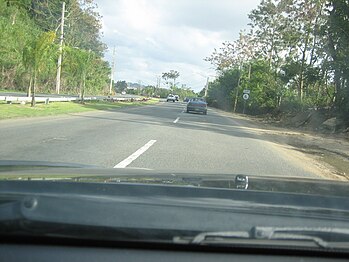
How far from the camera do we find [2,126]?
17266 millimetres

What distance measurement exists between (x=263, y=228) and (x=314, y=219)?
1.06 ft

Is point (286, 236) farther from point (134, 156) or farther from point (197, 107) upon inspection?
point (197, 107)

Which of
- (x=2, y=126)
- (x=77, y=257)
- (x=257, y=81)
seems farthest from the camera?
(x=257, y=81)

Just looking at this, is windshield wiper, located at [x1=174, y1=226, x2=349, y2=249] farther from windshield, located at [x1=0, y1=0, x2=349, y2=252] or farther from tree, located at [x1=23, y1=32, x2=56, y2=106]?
tree, located at [x1=23, y1=32, x2=56, y2=106]

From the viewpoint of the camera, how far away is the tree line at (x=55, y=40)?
44.6 meters

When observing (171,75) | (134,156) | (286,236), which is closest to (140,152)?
(134,156)

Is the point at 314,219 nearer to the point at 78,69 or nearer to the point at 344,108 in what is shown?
the point at 344,108

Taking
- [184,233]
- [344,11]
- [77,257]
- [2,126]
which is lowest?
[2,126]

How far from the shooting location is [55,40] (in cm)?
4131

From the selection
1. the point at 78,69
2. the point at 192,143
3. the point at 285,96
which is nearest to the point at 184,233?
the point at 192,143

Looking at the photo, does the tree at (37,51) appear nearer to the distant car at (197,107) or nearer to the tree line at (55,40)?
the tree line at (55,40)

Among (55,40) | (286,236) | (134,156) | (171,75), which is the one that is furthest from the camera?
(171,75)

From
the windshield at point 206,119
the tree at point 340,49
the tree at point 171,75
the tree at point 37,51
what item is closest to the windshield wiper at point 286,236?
the windshield at point 206,119

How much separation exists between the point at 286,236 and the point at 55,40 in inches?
1614
